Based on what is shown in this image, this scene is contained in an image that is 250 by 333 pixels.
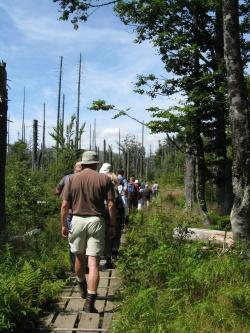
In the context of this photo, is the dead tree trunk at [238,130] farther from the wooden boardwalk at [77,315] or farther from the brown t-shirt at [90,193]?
the brown t-shirt at [90,193]

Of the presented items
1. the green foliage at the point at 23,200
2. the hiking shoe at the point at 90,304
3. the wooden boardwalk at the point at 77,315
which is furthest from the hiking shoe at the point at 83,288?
the green foliage at the point at 23,200

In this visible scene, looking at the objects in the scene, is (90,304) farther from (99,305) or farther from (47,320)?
(47,320)

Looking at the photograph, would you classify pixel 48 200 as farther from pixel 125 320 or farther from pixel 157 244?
pixel 125 320

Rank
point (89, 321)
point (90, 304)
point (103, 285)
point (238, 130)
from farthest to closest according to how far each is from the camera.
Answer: point (238, 130) → point (103, 285) → point (90, 304) → point (89, 321)

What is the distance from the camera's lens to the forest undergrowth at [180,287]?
5398 mm

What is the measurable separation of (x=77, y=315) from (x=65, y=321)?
235 mm

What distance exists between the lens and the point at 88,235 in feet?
21.8

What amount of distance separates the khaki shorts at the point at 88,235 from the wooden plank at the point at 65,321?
794 millimetres

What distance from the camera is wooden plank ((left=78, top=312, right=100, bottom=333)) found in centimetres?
591

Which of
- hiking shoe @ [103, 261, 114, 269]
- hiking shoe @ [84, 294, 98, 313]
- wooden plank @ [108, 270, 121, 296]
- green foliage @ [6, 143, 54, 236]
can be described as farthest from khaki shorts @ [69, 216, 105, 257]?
green foliage @ [6, 143, 54, 236]

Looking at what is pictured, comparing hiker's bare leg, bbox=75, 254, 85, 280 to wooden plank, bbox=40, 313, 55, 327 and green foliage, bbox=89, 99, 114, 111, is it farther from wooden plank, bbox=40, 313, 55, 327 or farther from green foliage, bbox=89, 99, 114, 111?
green foliage, bbox=89, 99, 114, 111

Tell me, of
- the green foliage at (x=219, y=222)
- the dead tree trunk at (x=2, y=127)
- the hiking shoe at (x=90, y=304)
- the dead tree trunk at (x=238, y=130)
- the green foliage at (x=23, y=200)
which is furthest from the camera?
the green foliage at (x=219, y=222)

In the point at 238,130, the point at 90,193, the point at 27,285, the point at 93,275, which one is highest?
the point at 238,130

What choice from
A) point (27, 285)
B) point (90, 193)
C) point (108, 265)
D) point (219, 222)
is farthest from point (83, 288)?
point (219, 222)
